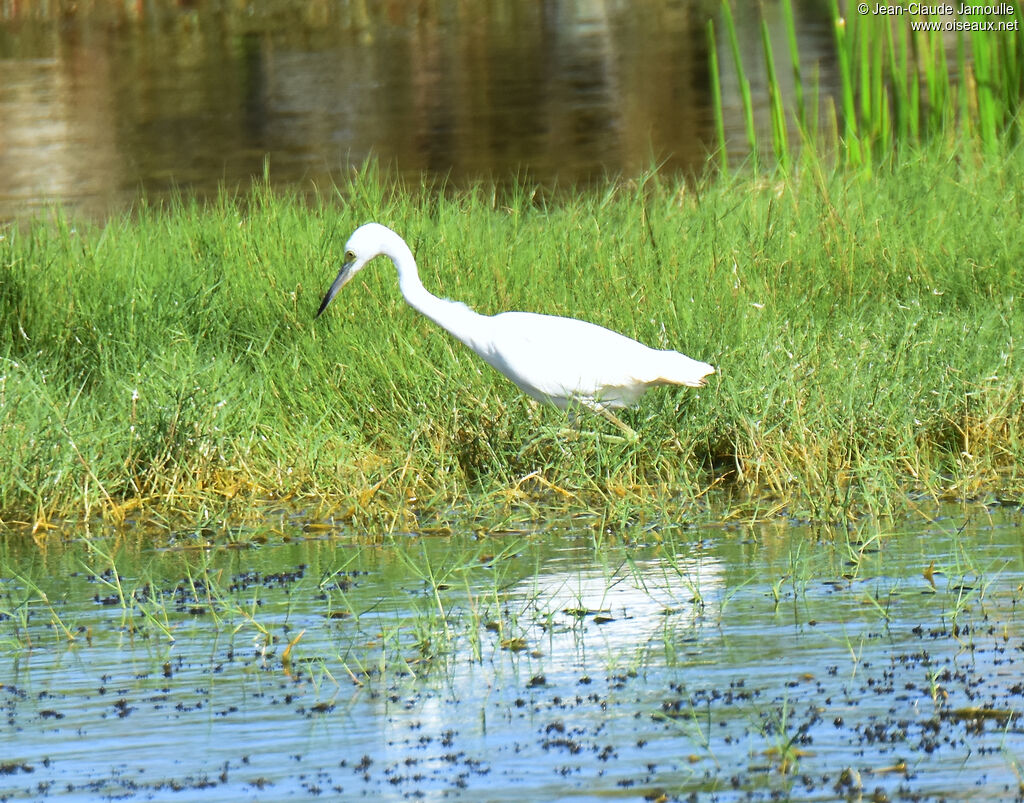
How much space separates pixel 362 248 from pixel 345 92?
18.7 meters

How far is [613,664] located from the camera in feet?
13.6

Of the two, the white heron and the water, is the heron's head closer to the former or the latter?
the white heron

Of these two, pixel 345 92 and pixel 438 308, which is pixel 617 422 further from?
pixel 345 92

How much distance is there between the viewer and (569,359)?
628 centimetres

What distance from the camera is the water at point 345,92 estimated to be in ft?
59.8

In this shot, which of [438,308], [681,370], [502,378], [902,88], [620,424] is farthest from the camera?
[902,88]

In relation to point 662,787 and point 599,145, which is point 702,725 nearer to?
point 662,787

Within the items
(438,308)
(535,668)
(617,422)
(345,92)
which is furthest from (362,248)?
(345,92)

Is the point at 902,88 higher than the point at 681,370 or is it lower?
higher

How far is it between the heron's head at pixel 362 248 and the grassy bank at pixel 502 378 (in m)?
0.35

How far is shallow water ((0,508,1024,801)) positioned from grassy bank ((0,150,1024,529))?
1.42ft

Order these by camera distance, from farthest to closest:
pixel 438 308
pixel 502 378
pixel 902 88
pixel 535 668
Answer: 1. pixel 902 88
2. pixel 502 378
3. pixel 438 308
4. pixel 535 668

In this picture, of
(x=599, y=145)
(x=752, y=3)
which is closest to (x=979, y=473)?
(x=599, y=145)

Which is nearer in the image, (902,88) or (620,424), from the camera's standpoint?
(620,424)
